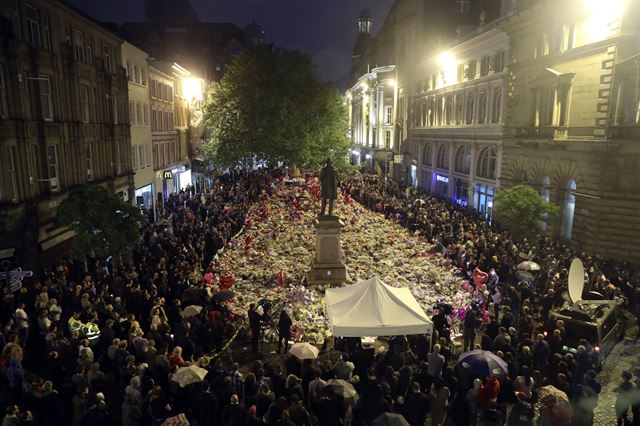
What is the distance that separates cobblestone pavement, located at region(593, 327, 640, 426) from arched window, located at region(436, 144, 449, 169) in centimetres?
3396

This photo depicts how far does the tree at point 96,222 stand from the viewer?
60.8 ft

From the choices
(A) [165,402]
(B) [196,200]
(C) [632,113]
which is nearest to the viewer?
A: (A) [165,402]

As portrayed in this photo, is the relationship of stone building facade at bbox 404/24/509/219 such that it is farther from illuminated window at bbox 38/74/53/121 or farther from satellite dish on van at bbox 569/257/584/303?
illuminated window at bbox 38/74/53/121

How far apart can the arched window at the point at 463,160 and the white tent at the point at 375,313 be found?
3244 cm

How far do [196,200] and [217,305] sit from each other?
22.6 meters

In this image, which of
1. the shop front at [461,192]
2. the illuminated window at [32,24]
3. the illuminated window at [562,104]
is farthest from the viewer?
the shop front at [461,192]

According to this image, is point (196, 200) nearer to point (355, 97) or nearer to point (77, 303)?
point (77, 303)

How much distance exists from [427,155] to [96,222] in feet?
Answer: 139

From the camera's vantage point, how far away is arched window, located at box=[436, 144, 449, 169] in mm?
49281

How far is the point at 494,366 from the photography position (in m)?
10.5

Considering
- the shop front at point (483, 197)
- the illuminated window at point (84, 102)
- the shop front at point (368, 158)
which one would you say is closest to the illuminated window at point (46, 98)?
the illuminated window at point (84, 102)

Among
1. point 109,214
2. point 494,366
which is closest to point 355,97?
point 109,214

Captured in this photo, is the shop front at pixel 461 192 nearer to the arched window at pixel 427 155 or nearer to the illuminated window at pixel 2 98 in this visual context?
the arched window at pixel 427 155

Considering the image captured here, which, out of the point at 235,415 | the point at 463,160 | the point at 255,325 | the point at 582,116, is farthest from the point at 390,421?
the point at 463,160
